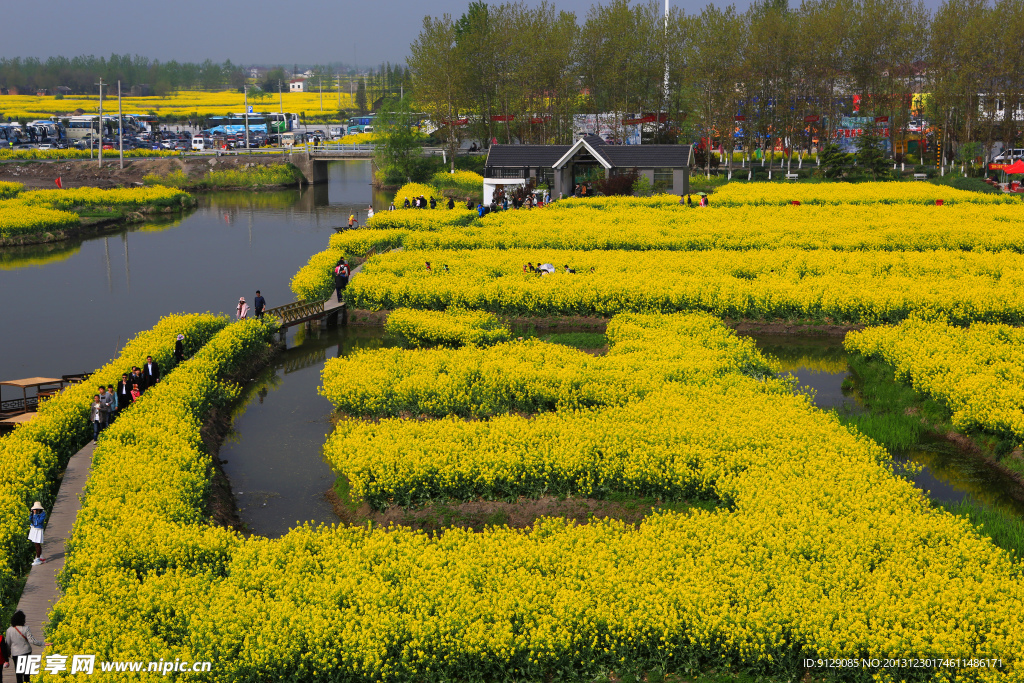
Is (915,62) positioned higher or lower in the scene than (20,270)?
higher

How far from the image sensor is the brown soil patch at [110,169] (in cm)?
10256

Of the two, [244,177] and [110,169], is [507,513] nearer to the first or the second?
[244,177]

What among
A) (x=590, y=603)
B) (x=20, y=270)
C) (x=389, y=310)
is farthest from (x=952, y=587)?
(x=20, y=270)

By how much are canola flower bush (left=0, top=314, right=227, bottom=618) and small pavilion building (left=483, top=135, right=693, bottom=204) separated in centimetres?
5091

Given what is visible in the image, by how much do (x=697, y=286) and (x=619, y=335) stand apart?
23.3 feet

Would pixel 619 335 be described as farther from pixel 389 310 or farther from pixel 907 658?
pixel 907 658

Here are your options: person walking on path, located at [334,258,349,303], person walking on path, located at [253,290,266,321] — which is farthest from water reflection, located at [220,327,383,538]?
person walking on path, located at [334,258,349,303]

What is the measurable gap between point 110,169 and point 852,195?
85.1m

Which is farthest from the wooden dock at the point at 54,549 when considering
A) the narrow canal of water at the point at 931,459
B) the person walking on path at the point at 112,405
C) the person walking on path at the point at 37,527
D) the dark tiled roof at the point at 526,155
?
the dark tiled roof at the point at 526,155

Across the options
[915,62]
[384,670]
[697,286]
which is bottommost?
[384,670]

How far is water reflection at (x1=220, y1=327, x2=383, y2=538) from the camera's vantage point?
969 inches

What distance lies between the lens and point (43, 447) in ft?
78.6

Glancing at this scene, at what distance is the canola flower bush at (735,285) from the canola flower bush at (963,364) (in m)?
3.37

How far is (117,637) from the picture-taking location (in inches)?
615
